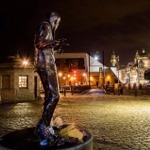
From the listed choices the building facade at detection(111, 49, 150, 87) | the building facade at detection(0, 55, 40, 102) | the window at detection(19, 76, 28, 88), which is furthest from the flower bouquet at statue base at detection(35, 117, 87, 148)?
the building facade at detection(111, 49, 150, 87)

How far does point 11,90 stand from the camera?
30656 mm

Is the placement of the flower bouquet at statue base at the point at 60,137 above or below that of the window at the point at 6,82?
below

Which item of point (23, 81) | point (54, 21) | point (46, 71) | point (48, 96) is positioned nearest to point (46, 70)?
point (46, 71)

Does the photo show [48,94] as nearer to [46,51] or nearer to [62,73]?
[46,51]

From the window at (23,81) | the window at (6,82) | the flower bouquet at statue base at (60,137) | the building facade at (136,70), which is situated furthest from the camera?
the building facade at (136,70)

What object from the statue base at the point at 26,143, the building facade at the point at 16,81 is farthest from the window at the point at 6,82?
the statue base at the point at 26,143

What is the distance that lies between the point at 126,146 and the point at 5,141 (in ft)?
12.6

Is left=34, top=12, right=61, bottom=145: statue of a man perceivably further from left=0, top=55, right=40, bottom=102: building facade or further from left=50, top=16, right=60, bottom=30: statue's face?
left=0, top=55, right=40, bottom=102: building facade

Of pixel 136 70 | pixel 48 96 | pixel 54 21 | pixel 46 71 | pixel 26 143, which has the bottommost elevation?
pixel 26 143

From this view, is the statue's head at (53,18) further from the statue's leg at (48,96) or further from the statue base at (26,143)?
the statue base at (26,143)

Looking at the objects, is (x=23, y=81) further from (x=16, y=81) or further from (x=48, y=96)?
(x=48, y=96)

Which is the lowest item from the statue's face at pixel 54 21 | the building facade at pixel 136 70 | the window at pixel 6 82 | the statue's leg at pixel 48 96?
the statue's leg at pixel 48 96

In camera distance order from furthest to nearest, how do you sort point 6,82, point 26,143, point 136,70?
point 136,70 → point 6,82 → point 26,143

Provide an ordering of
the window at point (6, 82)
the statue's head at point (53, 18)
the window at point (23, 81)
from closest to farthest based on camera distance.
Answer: the statue's head at point (53, 18), the window at point (6, 82), the window at point (23, 81)
